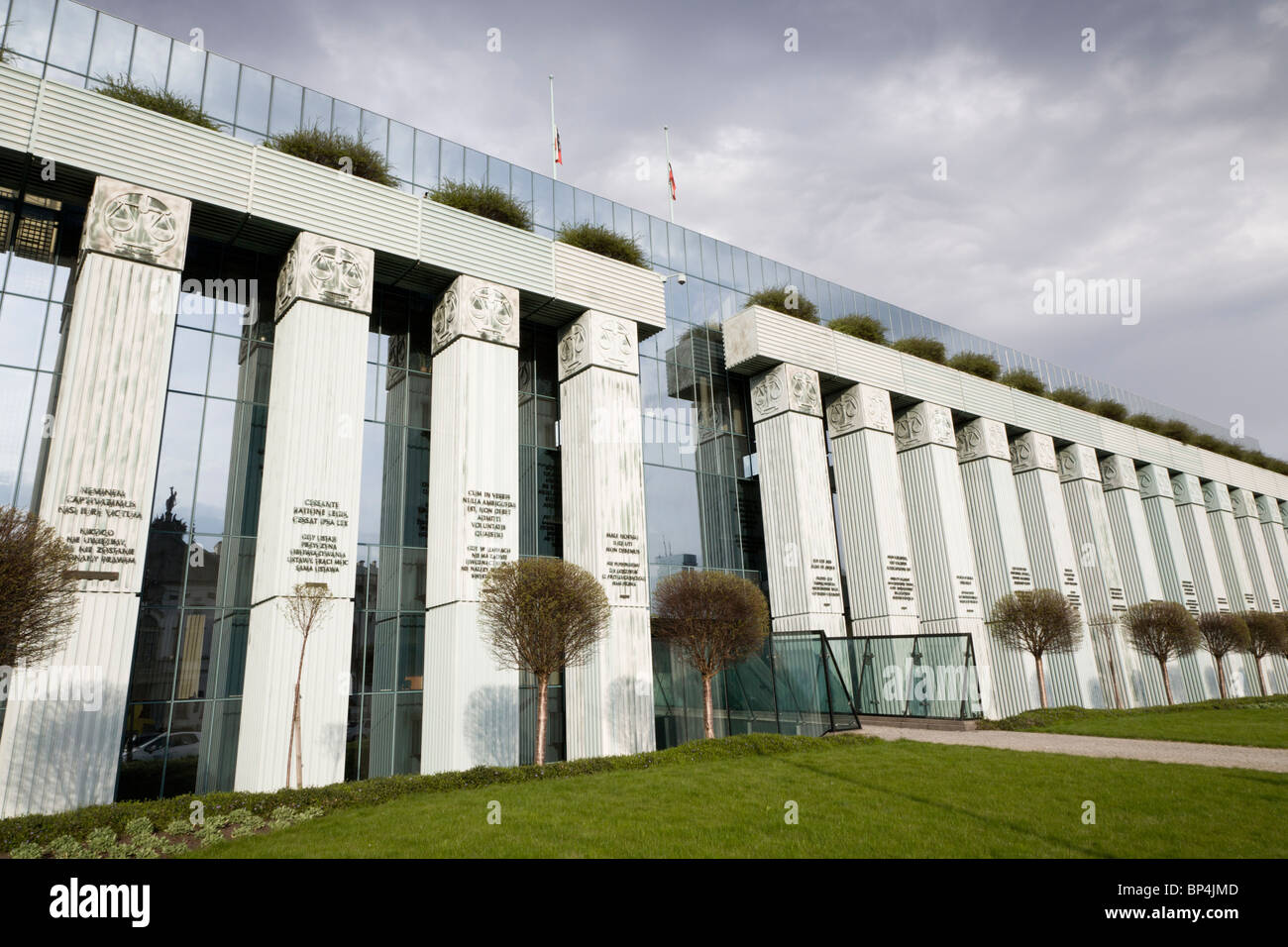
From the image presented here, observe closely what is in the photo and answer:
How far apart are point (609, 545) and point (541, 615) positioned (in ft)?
19.9

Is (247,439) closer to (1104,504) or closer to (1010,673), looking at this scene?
(1010,673)

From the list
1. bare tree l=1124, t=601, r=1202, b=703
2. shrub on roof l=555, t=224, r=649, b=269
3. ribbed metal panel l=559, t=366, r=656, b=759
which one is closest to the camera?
ribbed metal panel l=559, t=366, r=656, b=759

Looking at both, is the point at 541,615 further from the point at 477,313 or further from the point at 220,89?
the point at 220,89

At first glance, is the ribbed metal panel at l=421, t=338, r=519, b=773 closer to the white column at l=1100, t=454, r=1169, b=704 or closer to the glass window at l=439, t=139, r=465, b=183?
the glass window at l=439, t=139, r=465, b=183

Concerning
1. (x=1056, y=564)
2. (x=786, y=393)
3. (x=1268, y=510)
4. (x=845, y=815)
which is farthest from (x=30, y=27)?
(x=1268, y=510)

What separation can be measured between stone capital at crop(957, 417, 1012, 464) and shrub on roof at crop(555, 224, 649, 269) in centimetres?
1784

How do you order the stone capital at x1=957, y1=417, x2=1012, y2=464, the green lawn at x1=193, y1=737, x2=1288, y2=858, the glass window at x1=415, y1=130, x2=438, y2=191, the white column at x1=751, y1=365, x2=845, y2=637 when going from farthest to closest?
the stone capital at x1=957, y1=417, x2=1012, y2=464
the white column at x1=751, y1=365, x2=845, y2=637
the glass window at x1=415, y1=130, x2=438, y2=191
the green lawn at x1=193, y1=737, x2=1288, y2=858

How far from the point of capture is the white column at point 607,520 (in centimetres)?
2023

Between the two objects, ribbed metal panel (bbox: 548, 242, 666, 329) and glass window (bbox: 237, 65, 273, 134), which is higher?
glass window (bbox: 237, 65, 273, 134)

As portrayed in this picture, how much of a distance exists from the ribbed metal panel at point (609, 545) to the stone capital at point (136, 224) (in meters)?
10.9

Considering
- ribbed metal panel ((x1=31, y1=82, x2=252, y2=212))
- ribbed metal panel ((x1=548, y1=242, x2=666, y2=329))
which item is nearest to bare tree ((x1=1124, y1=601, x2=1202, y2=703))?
ribbed metal panel ((x1=548, y1=242, x2=666, y2=329))

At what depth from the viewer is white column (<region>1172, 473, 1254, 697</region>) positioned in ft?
137
